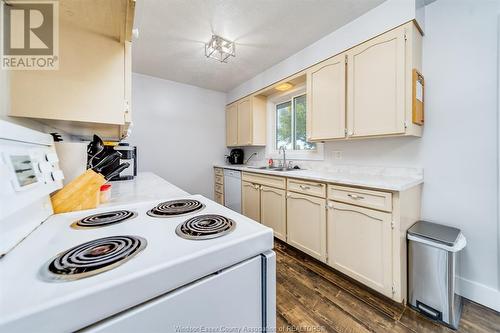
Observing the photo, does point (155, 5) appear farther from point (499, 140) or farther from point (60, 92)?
point (499, 140)

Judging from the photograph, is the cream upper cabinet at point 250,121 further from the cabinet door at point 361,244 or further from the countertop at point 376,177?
the cabinet door at point 361,244

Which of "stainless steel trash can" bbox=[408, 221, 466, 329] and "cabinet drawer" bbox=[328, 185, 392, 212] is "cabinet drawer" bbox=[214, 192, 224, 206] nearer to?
"cabinet drawer" bbox=[328, 185, 392, 212]

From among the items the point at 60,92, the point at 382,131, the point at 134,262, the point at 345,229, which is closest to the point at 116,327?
the point at 134,262

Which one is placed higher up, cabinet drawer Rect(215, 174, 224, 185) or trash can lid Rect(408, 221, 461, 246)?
cabinet drawer Rect(215, 174, 224, 185)

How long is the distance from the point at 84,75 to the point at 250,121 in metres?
2.57

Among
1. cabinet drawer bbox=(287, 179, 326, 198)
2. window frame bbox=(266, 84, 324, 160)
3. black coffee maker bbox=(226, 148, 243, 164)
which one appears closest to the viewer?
cabinet drawer bbox=(287, 179, 326, 198)

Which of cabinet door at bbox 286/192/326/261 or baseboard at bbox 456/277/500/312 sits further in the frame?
cabinet door at bbox 286/192/326/261

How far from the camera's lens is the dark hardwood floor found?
4.06 feet

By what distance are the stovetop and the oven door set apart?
0.7 inches

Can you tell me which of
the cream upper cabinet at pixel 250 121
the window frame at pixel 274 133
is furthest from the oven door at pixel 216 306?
the cream upper cabinet at pixel 250 121

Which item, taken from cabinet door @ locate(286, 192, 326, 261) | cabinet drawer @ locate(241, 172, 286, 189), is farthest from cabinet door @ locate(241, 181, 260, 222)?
cabinet door @ locate(286, 192, 326, 261)

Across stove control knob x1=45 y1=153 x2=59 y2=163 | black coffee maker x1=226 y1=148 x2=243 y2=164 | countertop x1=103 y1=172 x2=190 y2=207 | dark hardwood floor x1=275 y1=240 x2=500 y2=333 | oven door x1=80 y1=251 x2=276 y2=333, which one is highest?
black coffee maker x1=226 y1=148 x2=243 y2=164

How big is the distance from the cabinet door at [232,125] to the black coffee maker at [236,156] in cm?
16

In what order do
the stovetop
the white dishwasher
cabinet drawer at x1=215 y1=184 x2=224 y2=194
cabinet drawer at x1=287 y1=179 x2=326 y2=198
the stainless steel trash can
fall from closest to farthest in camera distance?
1. the stovetop
2. the stainless steel trash can
3. cabinet drawer at x1=287 y1=179 x2=326 y2=198
4. the white dishwasher
5. cabinet drawer at x1=215 y1=184 x2=224 y2=194
